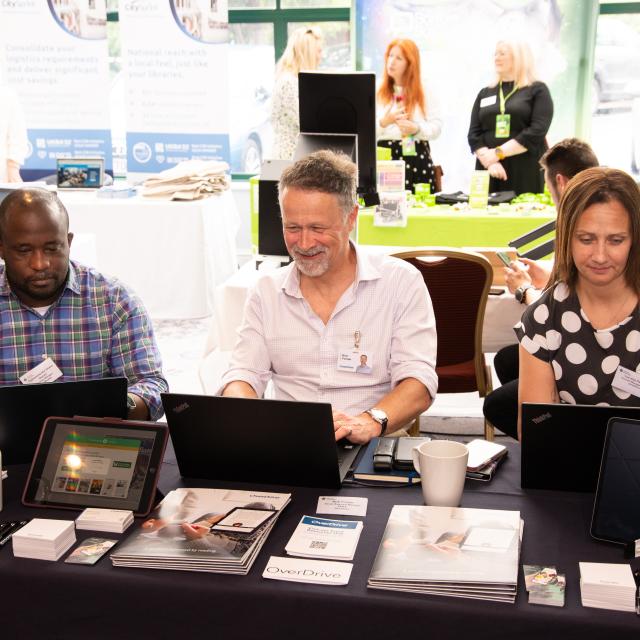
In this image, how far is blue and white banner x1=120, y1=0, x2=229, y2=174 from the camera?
680 cm

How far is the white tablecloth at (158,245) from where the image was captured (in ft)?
18.3

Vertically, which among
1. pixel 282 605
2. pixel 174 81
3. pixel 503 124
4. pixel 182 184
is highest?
pixel 174 81

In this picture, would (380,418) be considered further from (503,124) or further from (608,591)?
(503,124)

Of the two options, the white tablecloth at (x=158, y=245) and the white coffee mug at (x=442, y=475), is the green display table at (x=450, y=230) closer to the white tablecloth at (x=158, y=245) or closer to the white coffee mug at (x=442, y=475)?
the white tablecloth at (x=158, y=245)

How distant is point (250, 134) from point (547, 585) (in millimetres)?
7344

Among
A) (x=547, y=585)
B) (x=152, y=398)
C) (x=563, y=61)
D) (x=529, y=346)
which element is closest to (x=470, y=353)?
(x=529, y=346)

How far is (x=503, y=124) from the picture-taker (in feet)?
18.7

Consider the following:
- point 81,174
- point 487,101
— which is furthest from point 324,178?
point 81,174

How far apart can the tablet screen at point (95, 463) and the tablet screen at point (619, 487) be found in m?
0.76

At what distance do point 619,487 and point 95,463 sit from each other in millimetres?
914

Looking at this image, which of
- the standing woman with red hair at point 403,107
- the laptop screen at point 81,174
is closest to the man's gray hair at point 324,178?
the standing woman with red hair at point 403,107

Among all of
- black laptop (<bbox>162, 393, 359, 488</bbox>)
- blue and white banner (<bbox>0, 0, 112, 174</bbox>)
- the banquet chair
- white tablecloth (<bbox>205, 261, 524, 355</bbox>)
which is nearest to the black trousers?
the banquet chair

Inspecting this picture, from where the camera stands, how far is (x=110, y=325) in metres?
2.18

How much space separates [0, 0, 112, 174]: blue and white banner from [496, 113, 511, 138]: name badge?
3269 mm
